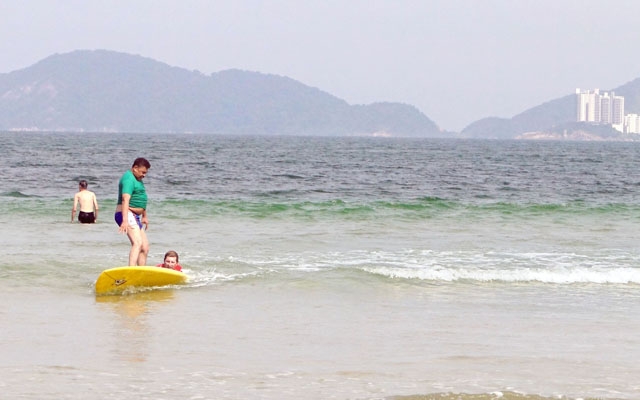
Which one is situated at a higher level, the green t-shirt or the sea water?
the green t-shirt

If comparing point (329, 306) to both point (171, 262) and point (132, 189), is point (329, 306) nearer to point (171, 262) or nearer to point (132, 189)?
A: point (171, 262)

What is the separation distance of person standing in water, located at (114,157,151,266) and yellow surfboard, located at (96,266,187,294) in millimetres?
349

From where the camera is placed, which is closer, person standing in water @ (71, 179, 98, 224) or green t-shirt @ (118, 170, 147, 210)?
green t-shirt @ (118, 170, 147, 210)

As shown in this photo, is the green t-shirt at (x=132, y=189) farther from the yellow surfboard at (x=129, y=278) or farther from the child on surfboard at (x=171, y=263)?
the child on surfboard at (x=171, y=263)

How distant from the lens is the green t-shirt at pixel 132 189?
1295 cm

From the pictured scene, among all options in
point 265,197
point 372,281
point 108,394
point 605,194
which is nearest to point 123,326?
point 108,394

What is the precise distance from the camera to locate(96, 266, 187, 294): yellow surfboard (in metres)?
13.0

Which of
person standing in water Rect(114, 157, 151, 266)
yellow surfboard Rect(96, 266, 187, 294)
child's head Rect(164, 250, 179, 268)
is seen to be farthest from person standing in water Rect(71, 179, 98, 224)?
yellow surfboard Rect(96, 266, 187, 294)

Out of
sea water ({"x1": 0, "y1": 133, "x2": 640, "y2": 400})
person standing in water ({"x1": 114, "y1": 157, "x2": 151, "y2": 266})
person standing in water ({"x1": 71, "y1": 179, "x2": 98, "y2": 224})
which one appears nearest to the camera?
sea water ({"x1": 0, "y1": 133, "x2": 640, "y2": 400})

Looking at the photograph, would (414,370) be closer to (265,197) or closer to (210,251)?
(210,251)

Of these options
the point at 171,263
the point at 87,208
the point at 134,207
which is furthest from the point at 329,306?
the point at 87,208

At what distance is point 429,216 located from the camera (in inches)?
1032

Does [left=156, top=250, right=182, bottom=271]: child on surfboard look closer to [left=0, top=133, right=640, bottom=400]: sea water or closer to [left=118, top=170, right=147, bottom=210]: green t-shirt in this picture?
[left=0, top=133, right=640, bottom=400]: sea water

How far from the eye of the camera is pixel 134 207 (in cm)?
1317
